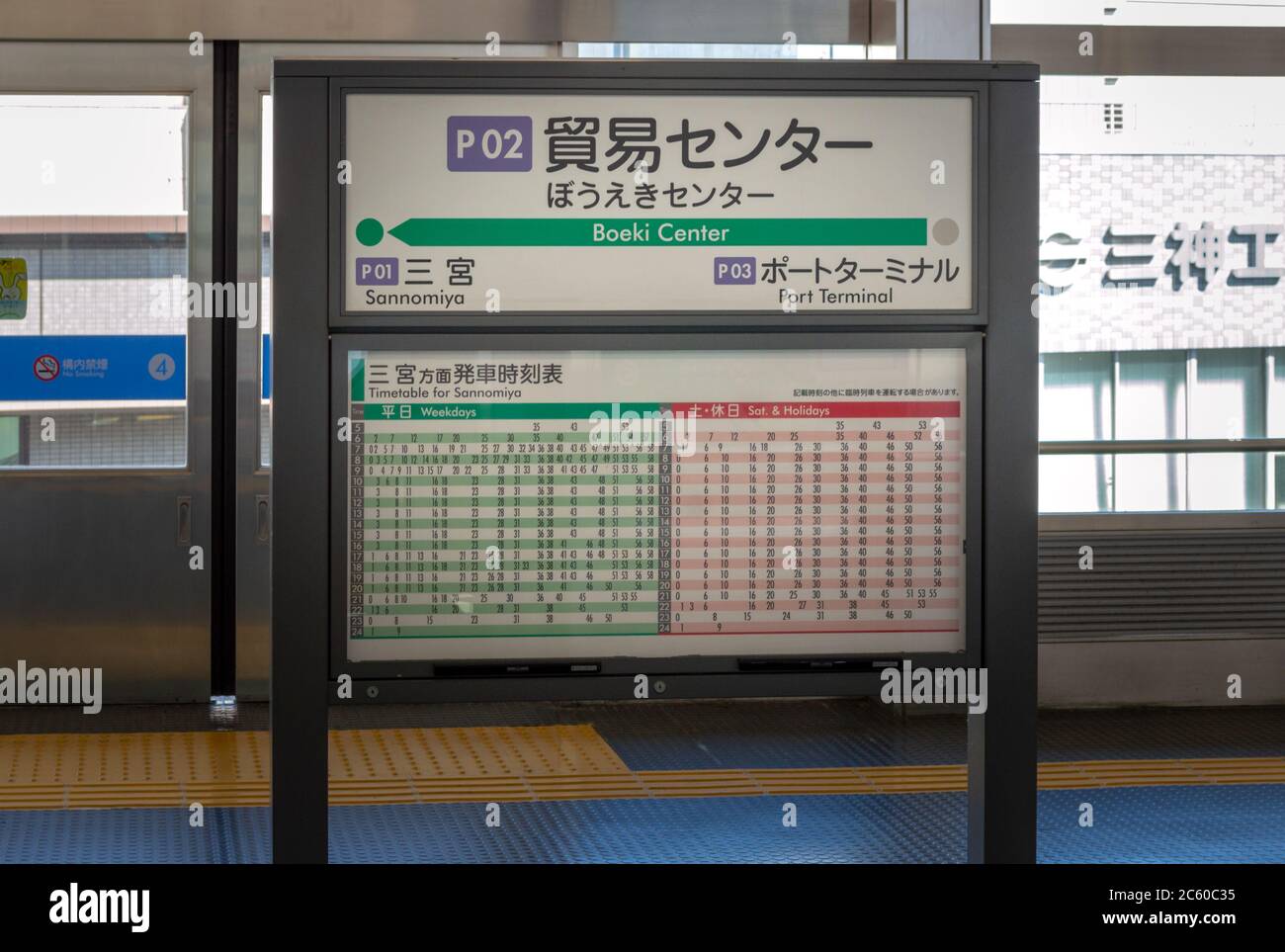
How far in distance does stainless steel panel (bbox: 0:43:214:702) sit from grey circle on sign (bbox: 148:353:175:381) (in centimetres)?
9

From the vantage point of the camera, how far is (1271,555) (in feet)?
20.1

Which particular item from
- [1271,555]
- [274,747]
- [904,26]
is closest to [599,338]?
[274,747]

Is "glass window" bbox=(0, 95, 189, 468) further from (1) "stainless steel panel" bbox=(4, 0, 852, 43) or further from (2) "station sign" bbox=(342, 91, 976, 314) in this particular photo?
(2) "station sign" bbox=(342, 91, 976, 314)

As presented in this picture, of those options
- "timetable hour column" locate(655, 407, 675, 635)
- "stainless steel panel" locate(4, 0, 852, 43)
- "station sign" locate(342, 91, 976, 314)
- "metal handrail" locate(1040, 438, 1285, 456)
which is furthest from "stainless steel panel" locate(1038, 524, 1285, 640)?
"timetable hour column" locate(655, 407, 675, 635)

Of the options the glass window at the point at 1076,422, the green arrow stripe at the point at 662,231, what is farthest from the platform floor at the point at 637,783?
the green arrow stripe at the point at 662,231

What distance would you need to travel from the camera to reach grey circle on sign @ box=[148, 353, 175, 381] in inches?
239

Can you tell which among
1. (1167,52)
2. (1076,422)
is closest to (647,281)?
(1076,422)

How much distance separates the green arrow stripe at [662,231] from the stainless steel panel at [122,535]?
3601 mm

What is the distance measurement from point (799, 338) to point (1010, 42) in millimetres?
3695

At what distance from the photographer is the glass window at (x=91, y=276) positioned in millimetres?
5988

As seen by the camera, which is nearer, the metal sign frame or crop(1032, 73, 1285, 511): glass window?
the metal sign frame

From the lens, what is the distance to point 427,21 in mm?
5980

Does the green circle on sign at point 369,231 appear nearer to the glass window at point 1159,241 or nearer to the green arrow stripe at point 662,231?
the green arrow stripe at point 662,231

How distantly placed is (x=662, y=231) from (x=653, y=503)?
0.60 m
